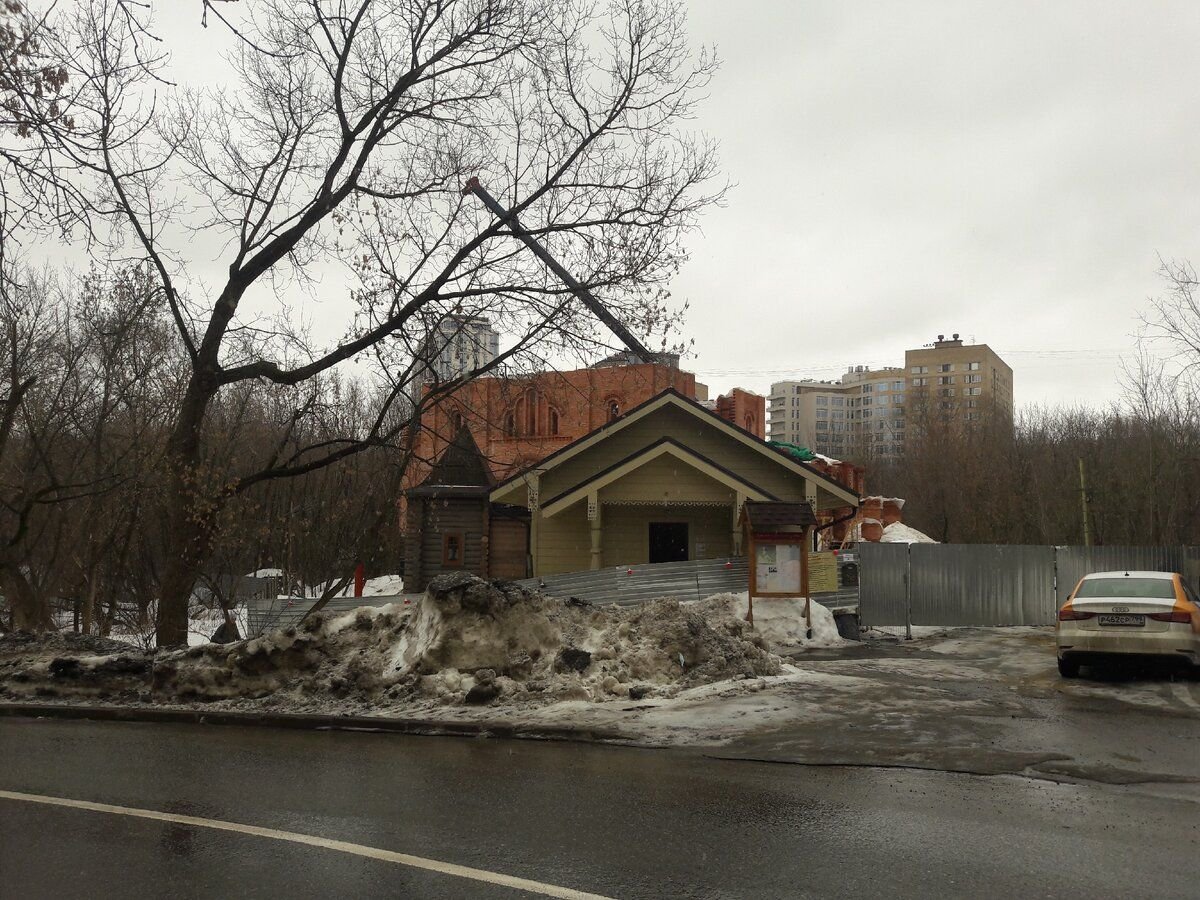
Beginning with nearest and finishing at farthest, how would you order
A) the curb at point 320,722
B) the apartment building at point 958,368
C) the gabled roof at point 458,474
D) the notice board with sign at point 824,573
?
the curb at point 320,722
the notice board with sign at point 824,573
the gabled roof at point 458,474
the apartment building at point 958,368

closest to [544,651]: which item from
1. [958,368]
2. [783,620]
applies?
[783,620]

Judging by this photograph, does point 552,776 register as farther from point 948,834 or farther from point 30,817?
point 30,817

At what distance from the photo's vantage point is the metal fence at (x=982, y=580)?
2025cm

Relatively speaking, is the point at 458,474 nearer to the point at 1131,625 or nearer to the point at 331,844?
the point at 1131,625

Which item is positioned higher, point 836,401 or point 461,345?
point 836,401

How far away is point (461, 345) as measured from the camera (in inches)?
605

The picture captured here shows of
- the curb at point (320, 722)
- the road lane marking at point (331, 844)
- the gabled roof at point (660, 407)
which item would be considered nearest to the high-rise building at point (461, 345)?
the curb at point (320, 722)

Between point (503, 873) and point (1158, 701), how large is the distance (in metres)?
9.30

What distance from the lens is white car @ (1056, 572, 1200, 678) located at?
11758mm

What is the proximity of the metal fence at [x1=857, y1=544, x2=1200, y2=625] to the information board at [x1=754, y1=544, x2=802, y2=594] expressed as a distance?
14.0 feet

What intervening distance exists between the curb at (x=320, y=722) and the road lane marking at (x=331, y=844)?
11.0 feet

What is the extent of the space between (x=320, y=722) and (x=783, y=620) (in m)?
10.3

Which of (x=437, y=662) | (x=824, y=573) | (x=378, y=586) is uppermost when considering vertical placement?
(x=824, y=573)

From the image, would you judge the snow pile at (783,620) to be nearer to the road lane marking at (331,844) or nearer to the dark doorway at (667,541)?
the dark doorway at (667,541)
